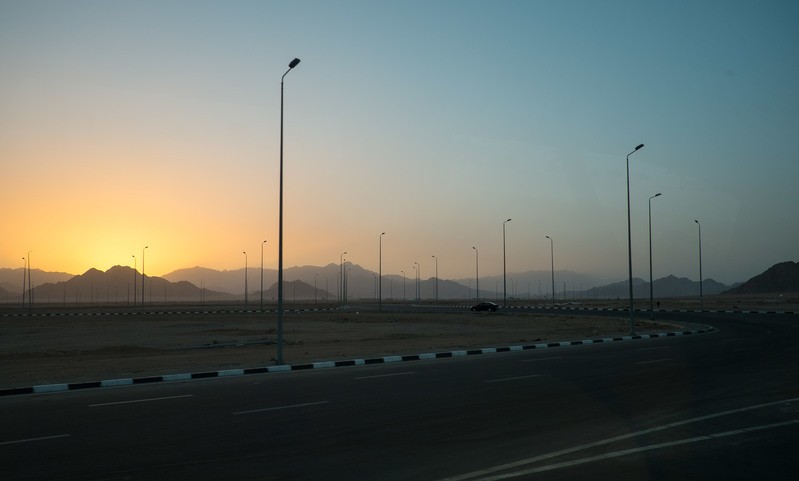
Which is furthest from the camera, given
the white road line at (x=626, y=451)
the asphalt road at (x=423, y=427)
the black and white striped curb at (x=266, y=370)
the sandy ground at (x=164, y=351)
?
the sandy ground at (x=164, y=351)

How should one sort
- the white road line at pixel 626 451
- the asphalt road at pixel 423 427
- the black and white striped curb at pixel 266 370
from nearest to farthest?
the white road line at pixel 626 451 < the asphalt road at pixel 423 427 < the black and white striped curb at pixel 266 370

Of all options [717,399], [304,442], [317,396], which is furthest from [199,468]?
[717,399]

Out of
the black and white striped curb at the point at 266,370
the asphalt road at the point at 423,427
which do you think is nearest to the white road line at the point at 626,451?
the asphalt road at the point at 423,427

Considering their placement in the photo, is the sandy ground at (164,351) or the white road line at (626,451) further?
the sandy ground at (164,351)

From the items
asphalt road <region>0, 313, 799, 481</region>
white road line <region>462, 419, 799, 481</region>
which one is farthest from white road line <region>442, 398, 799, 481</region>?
white road line <region>462, 419, 799, 481</region>

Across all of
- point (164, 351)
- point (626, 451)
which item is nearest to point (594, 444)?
point (626, 451)

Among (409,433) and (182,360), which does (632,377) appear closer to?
(409,433)

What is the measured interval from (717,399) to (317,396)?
8.13 m

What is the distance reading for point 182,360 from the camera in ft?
76.2

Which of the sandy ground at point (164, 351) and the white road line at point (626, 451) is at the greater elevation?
the white road line at point (626, 451)

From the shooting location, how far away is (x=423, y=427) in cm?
1078

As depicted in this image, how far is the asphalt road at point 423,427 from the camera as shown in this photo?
8.15 metres

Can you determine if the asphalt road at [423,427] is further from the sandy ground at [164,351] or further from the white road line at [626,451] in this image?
the sandy ground at [164,351]

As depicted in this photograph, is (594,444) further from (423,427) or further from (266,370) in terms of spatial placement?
(266,370)
